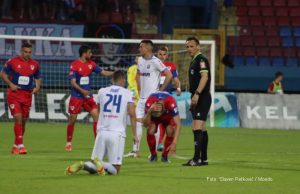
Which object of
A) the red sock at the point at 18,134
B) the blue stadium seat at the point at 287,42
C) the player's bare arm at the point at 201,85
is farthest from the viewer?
the blue stadium seat at the point at 287,42

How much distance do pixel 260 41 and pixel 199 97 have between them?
20.2 metres

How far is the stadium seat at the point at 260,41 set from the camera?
114 feet

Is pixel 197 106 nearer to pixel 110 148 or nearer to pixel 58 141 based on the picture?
pixel 110 148

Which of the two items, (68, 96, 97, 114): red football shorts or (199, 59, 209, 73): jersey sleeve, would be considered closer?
(199, 59, 209, 73): jersey sleeve

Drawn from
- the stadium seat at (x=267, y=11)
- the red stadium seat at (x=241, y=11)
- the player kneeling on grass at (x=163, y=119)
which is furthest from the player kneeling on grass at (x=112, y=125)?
the stadium seat at (x=267, y=11)

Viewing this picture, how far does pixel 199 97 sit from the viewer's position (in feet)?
49.3

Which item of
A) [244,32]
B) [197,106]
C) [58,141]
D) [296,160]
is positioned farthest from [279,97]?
[197,106]

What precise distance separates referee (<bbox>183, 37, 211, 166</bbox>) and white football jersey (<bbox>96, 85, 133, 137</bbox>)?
185 centimetres

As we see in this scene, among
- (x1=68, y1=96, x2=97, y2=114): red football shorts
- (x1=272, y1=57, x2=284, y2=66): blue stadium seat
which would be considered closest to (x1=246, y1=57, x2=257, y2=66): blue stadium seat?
(x1=272, y1=57, x2=284, y2=66): blue stadium seat

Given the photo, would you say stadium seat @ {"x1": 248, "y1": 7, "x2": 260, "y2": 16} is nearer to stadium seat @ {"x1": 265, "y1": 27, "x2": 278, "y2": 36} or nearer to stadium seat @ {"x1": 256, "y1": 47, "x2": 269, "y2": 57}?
stadium seat @ {"x1": 265, "y1": 27, "x2": 278, "y2": 36}

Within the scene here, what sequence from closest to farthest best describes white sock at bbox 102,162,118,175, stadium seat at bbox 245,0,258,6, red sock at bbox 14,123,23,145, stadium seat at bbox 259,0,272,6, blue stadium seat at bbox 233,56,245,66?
white sock at bbox 102,162,118,175, red sock at bbox 14,123,23,145, blue stadium seat at bbox 233,56,245,66, stadium seat at bbox 245,0,258,6, stadium seat at bbox 259,0,272,6

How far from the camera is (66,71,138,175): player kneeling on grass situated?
1302 cm

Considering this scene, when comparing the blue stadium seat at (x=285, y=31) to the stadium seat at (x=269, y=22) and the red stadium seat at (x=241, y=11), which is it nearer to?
the stadium seat at (x=269, y=22)

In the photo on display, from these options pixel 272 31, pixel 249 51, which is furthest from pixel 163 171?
pixel 272 31
